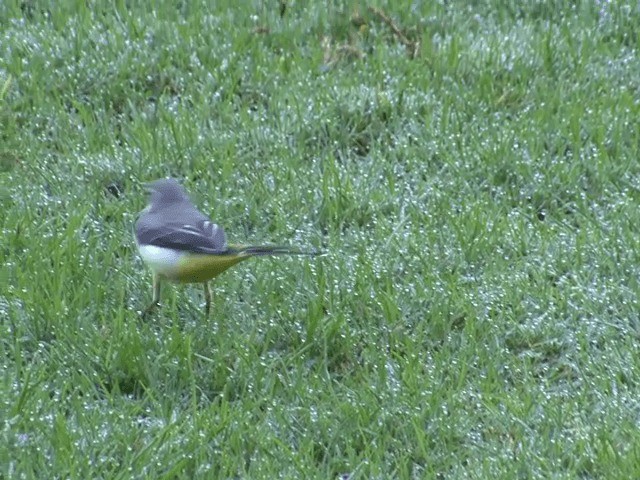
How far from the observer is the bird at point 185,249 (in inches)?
187

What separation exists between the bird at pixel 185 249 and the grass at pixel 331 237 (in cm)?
21

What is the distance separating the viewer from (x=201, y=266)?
190 inches

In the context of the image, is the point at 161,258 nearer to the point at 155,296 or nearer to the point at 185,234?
the point at 185,234

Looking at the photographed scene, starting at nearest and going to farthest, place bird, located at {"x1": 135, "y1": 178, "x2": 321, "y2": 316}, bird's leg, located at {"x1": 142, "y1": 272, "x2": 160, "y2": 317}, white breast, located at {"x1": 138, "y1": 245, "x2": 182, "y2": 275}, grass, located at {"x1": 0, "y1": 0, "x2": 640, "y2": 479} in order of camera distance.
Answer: grass, located at {"x1": 0, "y1": 0, "x2": 640, "y2": 479}, bird, located at {"x1": 135, "y1": 178, "x2": 321, "y2": 316}, white breast, located at {"x1": 138, "y1": 245, "x2": 182, "y2": 275}, bird's leg, located at {"x1": 142, "y1": 272, "x2": 160, "y2": 317}

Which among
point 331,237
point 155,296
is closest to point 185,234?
point 155,296

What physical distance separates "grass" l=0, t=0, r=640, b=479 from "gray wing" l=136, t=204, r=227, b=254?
0.31 m

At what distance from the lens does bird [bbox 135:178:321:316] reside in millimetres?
4746

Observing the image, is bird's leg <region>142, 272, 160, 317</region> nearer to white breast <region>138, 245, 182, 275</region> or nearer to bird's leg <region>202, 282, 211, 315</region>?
white breast <region>138, 245, 182, 275</region>

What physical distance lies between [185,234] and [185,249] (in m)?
0.07

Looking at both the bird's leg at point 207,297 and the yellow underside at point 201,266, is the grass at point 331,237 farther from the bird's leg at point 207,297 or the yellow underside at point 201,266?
the yellow underside at point 201,266

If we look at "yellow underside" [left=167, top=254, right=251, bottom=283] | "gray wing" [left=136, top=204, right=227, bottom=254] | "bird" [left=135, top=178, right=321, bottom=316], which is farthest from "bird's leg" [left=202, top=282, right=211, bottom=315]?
"gray wing" [left=136, top=204, right=227, bottom=254]

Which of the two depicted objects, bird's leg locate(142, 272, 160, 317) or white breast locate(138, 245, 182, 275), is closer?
white breast locate(138, 245, 182, 275)

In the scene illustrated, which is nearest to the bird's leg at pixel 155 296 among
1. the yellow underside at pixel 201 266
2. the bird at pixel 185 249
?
the bird at pixel 185 249

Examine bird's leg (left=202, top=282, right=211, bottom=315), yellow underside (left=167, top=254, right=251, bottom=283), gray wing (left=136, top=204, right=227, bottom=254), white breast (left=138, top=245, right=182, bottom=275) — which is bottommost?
bird's leg (left=202, top=282, right=211, bottom=315)
